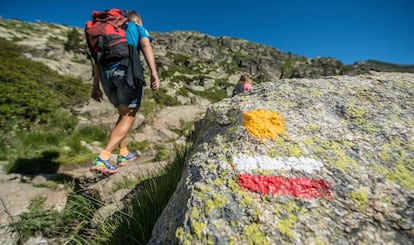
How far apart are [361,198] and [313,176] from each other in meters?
0.25

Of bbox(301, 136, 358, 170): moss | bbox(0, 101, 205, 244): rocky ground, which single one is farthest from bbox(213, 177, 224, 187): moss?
bbox(0, 101, 205, 244): rocky ground

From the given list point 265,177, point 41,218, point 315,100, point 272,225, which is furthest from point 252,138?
point 41,218

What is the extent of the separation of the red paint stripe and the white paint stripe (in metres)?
0.07

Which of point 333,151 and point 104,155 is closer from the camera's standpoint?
point 333,151

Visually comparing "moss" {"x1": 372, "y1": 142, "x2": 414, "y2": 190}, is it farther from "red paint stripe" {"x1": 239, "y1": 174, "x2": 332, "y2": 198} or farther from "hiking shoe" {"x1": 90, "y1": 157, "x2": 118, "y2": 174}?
"hiking shoe" {"x1": 90, "y1": 157, "x2": 118, "y2": 174}

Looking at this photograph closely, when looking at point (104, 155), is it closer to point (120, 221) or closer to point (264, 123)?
point (120, 221)

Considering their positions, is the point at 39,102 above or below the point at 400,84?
below

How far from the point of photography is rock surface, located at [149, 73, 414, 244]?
46.0 inches

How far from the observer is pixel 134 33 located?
3854 mm

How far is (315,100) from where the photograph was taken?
2.05 meters

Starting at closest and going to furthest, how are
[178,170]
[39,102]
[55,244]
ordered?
[55,244]
[178,170]
[39,102]

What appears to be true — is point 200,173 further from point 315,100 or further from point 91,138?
point 91,138

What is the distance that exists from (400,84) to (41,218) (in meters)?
4.44

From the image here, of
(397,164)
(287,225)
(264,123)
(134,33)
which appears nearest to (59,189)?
(134,33)
